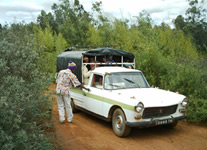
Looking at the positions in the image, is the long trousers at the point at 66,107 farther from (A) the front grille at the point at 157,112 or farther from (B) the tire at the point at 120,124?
(A) the front grille at the point at 157,112

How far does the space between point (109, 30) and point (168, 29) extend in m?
4.09

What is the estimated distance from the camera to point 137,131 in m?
7.47

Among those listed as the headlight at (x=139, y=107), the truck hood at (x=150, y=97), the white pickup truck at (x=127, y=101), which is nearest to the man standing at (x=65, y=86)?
the white pickup truck at (x=127, y=101)

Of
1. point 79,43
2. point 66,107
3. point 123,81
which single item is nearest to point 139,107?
point 123,81

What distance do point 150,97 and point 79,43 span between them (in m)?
12.5

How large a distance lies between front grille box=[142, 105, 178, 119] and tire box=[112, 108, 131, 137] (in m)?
0.56

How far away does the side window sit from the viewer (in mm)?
8092

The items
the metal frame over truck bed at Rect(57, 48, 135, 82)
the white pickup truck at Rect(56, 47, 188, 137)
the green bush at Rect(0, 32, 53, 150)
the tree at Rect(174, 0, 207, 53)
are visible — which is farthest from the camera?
the tree at Rect(174, 0, 207, 53)

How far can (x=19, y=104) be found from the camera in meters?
4.20

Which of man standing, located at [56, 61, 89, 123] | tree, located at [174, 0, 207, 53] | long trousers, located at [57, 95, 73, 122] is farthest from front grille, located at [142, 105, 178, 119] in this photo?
tree, located at [174, 0, 207, 53]

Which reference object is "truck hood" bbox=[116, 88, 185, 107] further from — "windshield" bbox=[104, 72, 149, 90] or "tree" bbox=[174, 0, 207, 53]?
"tree" bbox=[174, 0, 207, 53]

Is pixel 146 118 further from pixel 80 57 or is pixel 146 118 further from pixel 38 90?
pixel 80 57

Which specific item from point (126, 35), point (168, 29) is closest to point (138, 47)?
point (126, 35)

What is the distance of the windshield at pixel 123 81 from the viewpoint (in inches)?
306
